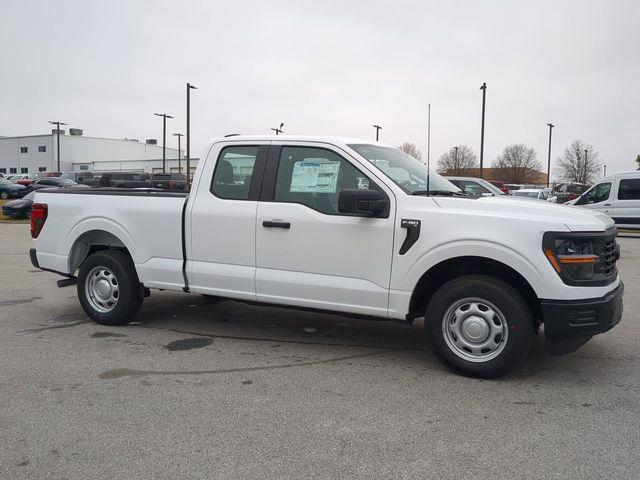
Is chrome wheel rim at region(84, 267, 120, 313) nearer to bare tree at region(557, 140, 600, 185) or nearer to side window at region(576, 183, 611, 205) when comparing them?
side window at region(576, 183, 611, 205)

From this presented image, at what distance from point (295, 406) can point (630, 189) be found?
1798 centimetres

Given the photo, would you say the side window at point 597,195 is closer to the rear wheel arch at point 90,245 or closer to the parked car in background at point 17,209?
the rear wheel arch at point 90,245

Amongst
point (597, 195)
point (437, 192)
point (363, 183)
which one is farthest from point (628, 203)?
point (363, 183)

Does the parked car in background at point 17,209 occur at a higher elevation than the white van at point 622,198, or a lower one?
lower

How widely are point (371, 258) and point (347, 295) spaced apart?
393 mm

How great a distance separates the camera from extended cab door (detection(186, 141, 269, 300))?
5.55 metres

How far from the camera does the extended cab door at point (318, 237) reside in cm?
500

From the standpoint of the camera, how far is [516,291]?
15.2 ft

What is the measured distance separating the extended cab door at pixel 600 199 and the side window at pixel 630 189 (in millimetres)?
395

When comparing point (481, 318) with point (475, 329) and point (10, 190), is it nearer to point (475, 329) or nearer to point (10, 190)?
point (475, 329)

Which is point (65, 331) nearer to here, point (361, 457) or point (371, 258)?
point (371, 258)

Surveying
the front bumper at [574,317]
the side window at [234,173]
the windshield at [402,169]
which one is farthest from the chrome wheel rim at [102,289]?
the front bumper at [574,317]

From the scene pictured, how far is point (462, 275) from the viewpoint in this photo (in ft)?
16.2

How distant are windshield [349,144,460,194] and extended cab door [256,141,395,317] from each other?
191 mm
